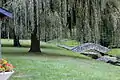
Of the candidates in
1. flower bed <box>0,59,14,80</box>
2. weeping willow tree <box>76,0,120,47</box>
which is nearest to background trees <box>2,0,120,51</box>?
weeping willow tree <box>76,0,120,47</box>

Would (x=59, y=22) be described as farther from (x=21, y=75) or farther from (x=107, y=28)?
(x=21, y=75)

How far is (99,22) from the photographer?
1759 centimetres

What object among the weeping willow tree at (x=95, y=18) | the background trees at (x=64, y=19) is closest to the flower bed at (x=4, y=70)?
the background trees at (x=64, y=19)

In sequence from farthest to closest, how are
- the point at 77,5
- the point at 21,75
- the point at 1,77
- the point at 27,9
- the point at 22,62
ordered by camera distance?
1. the point at 77,5
2. the point at 27,9
3. the point at 22,62
4. the point at 21,75
5. the point at 1,77

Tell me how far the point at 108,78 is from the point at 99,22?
6270mm

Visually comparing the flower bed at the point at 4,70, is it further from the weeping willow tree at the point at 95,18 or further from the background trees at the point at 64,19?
the weeping willow tree at the point at 95,18

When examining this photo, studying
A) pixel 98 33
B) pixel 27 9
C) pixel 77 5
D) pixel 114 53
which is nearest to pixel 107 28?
pixel 98 33

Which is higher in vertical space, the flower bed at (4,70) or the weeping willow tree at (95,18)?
the weeping willow tree at (95,18)

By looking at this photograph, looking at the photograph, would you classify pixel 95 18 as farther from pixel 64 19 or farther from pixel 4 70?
pixel 4 70

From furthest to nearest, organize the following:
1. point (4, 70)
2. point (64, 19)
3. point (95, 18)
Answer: point (95, 18) < point (64, 19) < point (4, 70)

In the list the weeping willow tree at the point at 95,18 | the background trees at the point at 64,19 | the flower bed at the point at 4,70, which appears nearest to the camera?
the flower bed at the point at 4,70

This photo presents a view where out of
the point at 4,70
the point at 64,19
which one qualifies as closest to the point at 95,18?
the point at 64,19

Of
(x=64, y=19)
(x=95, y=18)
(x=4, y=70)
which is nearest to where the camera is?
(x=4, y=70)

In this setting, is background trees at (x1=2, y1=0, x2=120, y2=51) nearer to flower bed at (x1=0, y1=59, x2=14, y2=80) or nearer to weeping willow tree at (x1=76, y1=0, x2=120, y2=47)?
weeping willow tree at (x1=76, y1=0, x2=120, y2=47)
